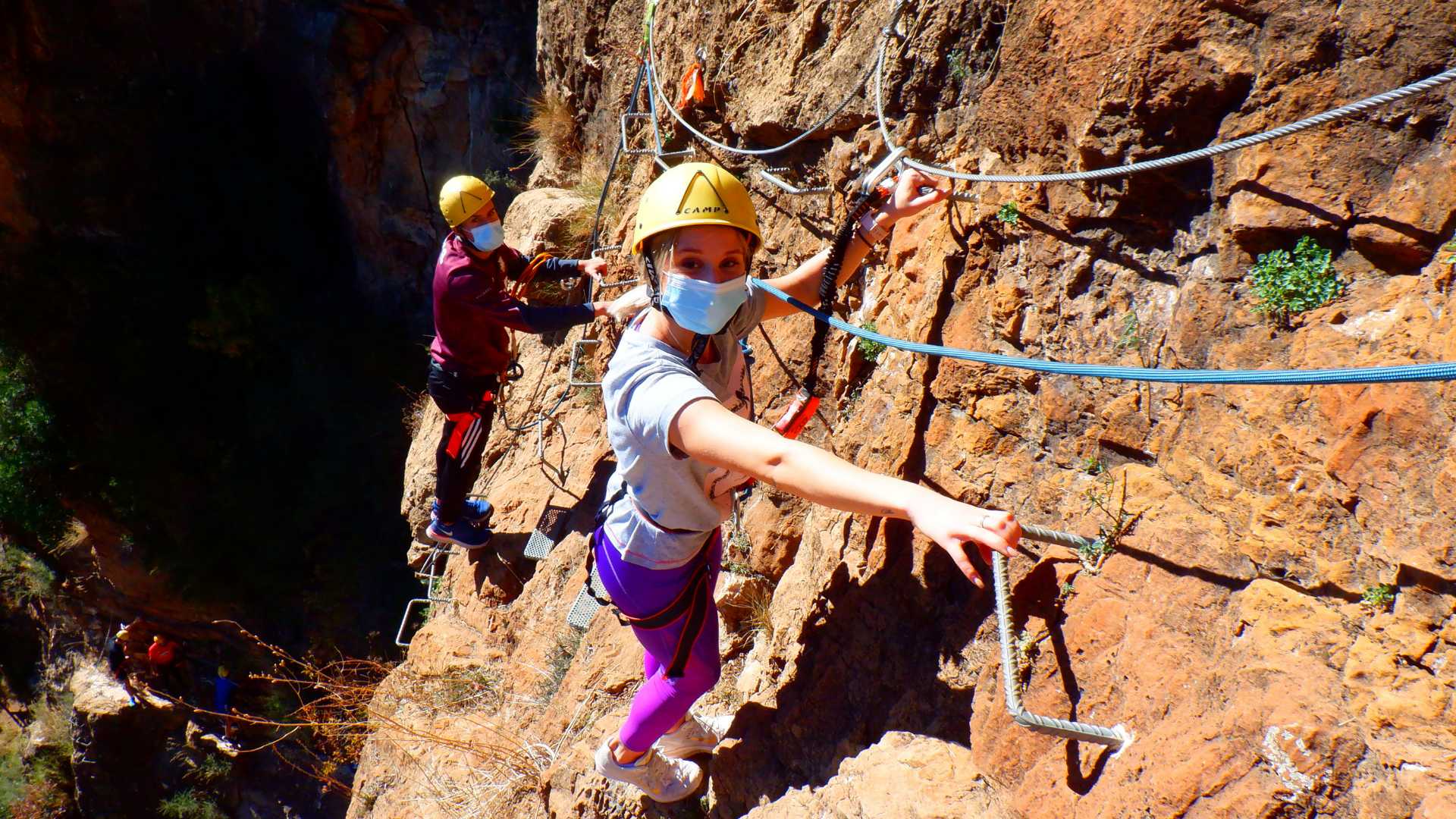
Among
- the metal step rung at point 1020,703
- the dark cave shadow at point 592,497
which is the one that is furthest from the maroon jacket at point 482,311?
the metal step rung at point 1020,703

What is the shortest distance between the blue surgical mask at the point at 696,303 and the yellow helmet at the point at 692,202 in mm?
137

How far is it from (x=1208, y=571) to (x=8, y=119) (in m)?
14.9

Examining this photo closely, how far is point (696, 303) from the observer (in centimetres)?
218

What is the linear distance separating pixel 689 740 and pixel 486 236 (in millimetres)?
2820

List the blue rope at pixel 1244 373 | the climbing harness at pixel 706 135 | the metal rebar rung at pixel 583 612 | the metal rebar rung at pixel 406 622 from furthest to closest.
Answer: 1. the metal rebar rung at pixel 406 622
2. the metal rebar rung at pixel 583 612
3. the climbing harness at pixel 706 135
4. the blue rope at pixel 1244 373

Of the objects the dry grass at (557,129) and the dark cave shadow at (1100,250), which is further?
the dry grass at (557,129)

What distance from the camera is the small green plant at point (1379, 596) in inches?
67.2

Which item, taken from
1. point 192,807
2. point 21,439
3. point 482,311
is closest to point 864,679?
point 482,311

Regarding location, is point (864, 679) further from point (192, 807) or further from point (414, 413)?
point (192, 807)

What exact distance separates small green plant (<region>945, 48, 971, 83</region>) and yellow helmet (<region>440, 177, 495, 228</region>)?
2.51 m

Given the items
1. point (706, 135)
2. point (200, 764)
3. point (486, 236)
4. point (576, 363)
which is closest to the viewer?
point (486, 236)

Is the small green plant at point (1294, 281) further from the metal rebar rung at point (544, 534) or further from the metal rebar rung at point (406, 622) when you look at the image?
the metal rebar rung at point (406, 622)

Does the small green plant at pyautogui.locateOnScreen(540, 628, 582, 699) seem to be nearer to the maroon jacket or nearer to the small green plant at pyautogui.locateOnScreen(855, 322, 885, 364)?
the maroon jacket

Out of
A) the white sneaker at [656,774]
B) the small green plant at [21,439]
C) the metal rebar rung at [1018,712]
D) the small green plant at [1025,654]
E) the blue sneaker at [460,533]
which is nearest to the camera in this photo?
the metal rebar rung at [1018,712]
